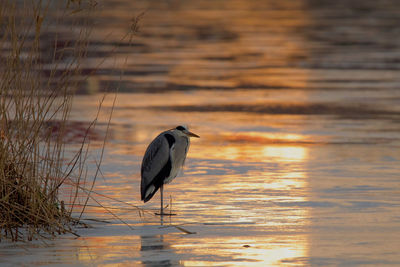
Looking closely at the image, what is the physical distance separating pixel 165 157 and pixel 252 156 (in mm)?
2777

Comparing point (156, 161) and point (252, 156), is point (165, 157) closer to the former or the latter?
point (156, 161)

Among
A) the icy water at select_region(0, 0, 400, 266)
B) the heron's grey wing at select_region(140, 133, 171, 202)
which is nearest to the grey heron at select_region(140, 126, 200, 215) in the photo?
the heron's grey wing at select_region(140, 133, 171, 202)

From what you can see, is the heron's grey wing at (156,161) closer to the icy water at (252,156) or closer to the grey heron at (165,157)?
the grey heron at (165,157)

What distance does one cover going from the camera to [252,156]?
11.7 metres

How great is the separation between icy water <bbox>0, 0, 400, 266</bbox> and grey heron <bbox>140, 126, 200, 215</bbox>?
0.77 feet

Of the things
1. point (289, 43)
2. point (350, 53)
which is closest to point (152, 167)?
point (350, 53)

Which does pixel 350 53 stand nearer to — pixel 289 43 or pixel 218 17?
pixel 289 43

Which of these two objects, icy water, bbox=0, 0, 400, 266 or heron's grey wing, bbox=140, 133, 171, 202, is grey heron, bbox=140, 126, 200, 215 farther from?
icy water, bbox=0, 0, 400, 266

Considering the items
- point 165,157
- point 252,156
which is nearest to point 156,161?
point 165,157

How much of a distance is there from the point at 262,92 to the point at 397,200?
370 inches

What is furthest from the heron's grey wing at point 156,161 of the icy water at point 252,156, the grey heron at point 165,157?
the icy water at point 252,156

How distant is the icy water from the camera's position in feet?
23.5

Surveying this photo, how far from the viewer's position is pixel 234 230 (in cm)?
779

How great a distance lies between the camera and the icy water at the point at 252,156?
23.5 ft
